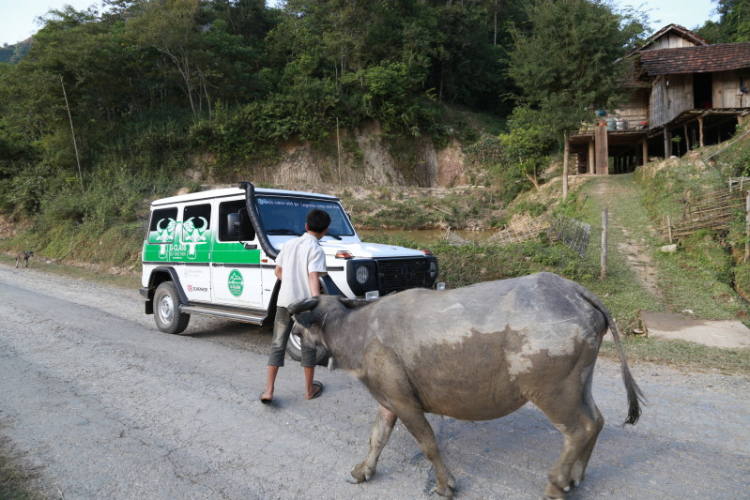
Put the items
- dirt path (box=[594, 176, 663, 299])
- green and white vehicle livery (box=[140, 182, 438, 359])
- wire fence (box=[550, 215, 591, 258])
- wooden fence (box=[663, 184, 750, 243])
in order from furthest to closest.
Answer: wire fence (box=[550, 215, 591, 258]) → wooden fence (box=[663, 184, 750, 243]) → dirt path (box=[594, 176, 663, 299]) → green and white vehicle livery (box=[140, 182, 438, 359])

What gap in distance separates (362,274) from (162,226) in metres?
4.49

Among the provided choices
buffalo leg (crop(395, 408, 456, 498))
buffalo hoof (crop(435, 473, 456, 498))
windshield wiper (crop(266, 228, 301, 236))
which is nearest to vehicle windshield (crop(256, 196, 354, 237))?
windshield wiper (crop(266, 228, 301, 236))

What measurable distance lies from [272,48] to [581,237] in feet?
110

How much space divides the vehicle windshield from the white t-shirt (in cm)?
242

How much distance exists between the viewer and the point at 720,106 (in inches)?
939

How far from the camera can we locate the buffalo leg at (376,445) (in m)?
3.19

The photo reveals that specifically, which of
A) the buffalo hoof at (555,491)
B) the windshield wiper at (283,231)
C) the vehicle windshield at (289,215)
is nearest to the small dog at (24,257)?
the vehicle windshield at (289,215)

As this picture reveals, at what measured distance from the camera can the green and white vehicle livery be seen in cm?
613

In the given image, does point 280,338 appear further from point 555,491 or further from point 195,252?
point 195,252

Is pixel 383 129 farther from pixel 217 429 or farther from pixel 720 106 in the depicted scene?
pixel 217 429

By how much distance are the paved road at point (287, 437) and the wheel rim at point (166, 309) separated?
5.50 feet

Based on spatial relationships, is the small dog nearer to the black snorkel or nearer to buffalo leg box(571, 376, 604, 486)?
the black snorkel

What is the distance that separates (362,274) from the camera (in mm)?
5910

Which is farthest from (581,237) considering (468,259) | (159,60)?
(159,60)
